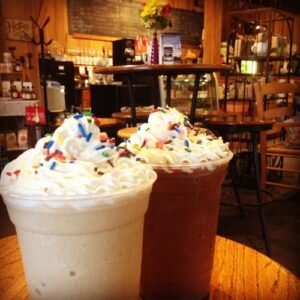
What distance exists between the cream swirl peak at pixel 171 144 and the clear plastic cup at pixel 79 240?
5.8 inches

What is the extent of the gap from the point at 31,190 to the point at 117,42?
19.6ft

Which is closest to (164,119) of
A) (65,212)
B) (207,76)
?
(65,212)

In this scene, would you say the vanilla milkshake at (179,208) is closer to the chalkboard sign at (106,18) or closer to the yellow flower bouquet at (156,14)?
the yellow flower bouquet at (156,14)

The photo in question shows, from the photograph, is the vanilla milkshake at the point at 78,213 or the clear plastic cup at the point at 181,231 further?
the clear plastic cup at the point at 181,231

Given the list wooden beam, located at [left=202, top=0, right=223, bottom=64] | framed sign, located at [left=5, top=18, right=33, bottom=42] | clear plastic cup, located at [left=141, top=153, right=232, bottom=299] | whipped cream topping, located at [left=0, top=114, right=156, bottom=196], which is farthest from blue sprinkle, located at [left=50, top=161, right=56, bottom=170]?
framed sign, located at [left=5, top=18, right=33, bottom=42]

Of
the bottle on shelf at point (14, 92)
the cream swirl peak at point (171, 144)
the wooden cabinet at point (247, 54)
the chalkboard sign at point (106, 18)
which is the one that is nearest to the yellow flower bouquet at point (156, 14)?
the cream swirl peak at point (171, 144)

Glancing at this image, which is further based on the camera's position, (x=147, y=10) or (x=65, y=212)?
(x=147, y=10)

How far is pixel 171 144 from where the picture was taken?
822mm

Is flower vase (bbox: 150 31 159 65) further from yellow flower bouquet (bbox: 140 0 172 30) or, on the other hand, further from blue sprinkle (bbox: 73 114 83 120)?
blue sprinkle (bbox: 73 114 83 120)

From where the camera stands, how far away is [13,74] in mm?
5734

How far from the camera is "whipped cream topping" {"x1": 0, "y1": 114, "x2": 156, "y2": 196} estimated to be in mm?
580

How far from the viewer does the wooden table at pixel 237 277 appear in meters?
0.84

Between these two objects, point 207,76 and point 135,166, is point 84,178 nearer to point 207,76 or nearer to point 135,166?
point 135,166

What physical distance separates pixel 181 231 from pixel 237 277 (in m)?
0.25
